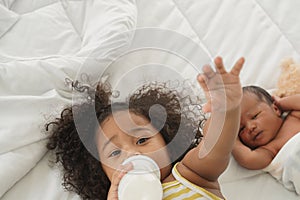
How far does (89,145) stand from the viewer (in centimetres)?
103

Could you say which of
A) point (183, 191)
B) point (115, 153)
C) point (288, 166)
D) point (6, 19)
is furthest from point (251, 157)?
point (6, 19)

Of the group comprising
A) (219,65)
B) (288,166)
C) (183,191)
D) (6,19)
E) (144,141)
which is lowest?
(288,166)

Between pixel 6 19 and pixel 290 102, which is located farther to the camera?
pixel 6 19

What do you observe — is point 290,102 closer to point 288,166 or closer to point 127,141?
point 288,166

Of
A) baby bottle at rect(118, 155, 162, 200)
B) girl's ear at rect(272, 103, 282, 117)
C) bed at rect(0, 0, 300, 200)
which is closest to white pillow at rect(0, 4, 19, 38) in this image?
bed at rect(0, 0, 300, 200)

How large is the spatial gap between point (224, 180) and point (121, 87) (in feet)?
0.96

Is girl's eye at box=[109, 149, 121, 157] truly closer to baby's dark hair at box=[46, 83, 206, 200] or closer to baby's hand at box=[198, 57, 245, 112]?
baby's dark hair at box=[46, 83, 206, 200]

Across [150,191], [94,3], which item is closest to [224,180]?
[150,191]

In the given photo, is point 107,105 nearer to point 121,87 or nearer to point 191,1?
point 121,87

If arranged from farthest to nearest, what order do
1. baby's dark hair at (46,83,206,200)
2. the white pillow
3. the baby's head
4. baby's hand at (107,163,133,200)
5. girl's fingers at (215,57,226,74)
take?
the white pillow → the baby's head → baby's dark hair at (46,83,206,200) → baby's hand at (107,163,133,200) → girl's fingers at (215,57,226,74)

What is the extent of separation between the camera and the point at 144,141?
3.03 ft

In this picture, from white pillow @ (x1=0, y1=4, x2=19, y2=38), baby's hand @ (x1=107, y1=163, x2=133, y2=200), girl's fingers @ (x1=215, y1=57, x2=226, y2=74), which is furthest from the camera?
white pillow @ (x1=0, y1=4, x2=19, y2=38)

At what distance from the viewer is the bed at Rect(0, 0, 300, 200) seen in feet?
3.29

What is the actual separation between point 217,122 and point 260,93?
32 centimetres
